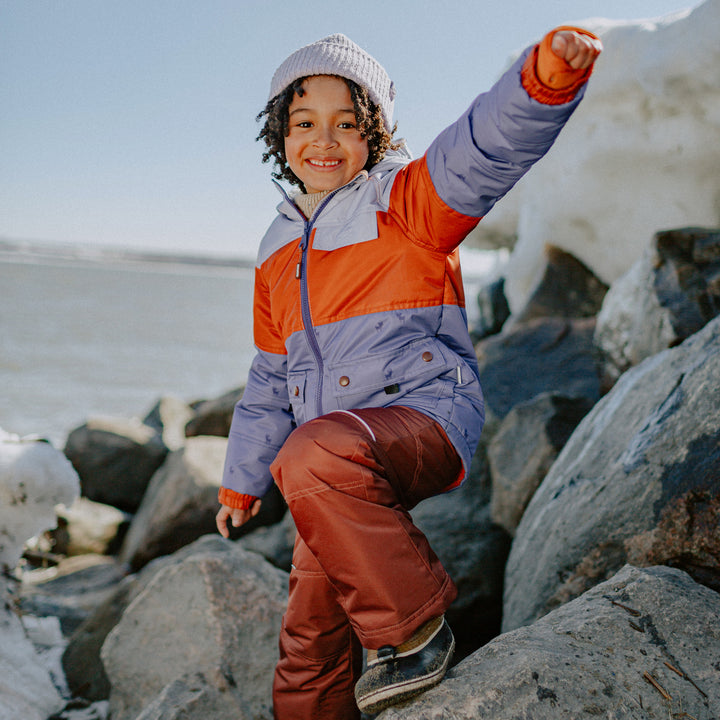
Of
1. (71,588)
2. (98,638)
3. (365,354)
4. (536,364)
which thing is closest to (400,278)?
(365,354)

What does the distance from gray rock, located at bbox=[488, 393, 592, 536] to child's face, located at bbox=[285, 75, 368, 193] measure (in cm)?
176

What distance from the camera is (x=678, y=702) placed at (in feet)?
4.55

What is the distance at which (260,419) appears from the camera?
84.7 inches

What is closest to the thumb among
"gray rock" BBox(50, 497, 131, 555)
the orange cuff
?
the orange cuff

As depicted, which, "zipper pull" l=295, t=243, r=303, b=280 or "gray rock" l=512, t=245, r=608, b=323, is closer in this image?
"zipper pull" l=295, t=243, r=303, b=280

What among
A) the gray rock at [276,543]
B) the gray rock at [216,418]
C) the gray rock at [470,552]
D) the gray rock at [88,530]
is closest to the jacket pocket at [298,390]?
the gray rock at [470,552]

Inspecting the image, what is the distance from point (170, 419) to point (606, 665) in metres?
7.32

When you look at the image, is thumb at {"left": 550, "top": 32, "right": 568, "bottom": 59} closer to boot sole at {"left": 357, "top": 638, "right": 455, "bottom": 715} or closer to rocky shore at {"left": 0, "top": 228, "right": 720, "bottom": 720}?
rocky shore at {"left": 0, "top": 228, "right": 720, "bottom": 720}

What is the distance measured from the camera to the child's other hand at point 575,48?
132 cm

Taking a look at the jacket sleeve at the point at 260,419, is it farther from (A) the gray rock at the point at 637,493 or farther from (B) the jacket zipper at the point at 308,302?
(A) the gray rock at the point at 637,493

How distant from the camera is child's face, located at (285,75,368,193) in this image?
6.45 ft

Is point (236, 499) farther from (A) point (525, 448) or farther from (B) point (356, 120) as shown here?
(A) point (525, 448)

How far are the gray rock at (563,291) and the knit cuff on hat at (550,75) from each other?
5.15 m

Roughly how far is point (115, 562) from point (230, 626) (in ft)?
9.68
